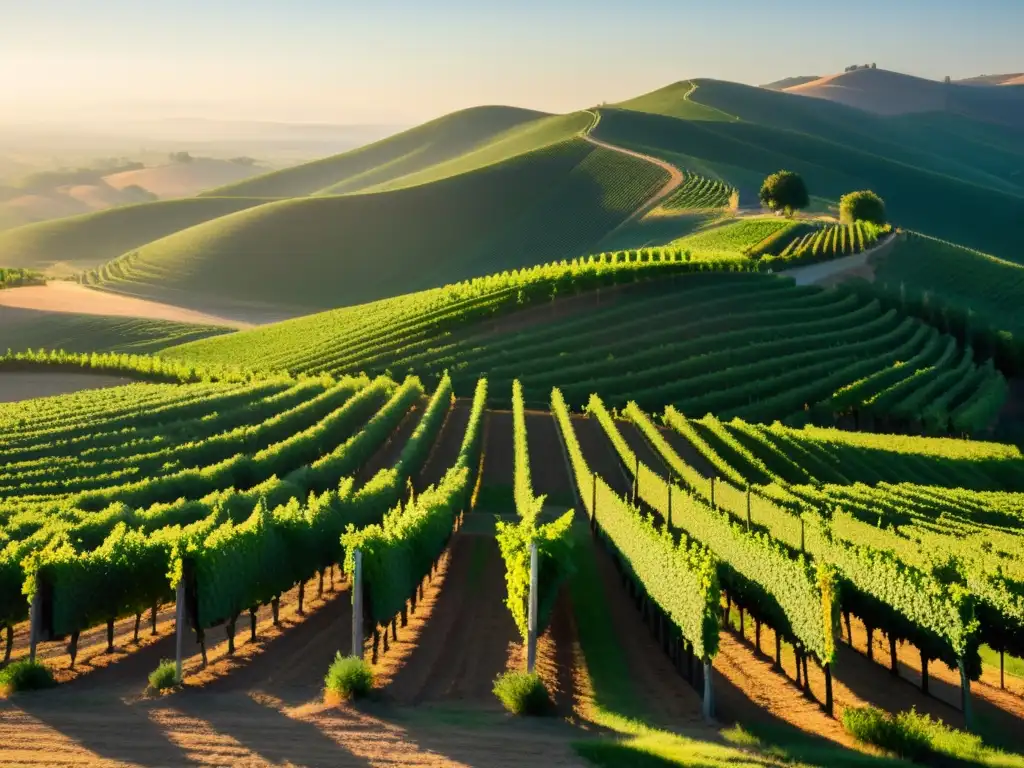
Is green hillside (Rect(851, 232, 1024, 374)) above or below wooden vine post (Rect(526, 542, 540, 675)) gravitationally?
above

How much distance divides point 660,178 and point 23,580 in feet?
459

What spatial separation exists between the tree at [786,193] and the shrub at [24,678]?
108 meters

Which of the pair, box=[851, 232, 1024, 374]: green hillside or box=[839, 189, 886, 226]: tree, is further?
box=[839, 189, 886, 226]: tree

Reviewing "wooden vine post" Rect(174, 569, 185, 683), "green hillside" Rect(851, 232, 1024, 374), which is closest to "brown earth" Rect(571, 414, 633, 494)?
"wooden vine post" Rect(174, 569, 185, 683)

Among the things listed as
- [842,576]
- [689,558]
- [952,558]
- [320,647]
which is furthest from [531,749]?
[952,558]

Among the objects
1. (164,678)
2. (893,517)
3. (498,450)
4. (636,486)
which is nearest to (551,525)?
(164,678)

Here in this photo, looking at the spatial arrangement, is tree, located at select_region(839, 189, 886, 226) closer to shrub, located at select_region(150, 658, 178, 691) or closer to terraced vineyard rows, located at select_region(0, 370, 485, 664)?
terraced vineyard rows, located at select_region(0, 370, 485, 664)

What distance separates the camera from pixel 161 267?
15725cm

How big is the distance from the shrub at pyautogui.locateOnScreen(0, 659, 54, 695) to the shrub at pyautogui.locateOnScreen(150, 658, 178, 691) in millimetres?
2188

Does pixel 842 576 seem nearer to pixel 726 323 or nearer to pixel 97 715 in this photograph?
pixel 97 715

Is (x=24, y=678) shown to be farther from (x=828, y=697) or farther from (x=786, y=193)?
(x=786, y=193)

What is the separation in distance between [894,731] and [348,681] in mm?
10187

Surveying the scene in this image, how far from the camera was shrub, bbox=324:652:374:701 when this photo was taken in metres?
20.7

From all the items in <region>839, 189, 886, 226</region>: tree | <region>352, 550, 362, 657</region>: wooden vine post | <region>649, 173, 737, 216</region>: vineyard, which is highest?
<region>649, 173, 737, 216</region>: vineyard
